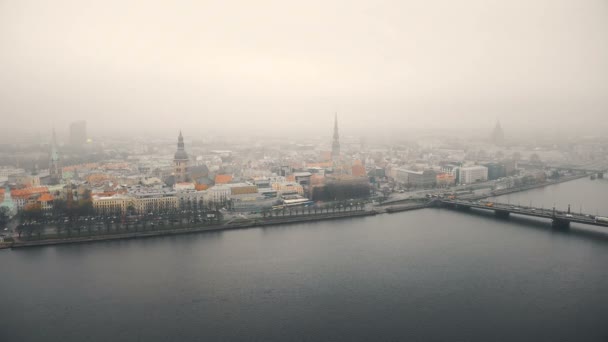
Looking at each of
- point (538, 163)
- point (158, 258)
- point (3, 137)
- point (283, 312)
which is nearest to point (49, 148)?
point (3, 137)

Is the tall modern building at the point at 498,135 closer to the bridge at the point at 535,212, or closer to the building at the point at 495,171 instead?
the building at the point at 495,171

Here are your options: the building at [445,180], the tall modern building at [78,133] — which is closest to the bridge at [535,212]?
the building at [445,180]

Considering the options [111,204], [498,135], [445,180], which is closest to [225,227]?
[111,204]

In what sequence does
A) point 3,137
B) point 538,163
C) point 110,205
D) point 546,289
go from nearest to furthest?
point 546,289
point 110,205
point 3,137
point 538,163

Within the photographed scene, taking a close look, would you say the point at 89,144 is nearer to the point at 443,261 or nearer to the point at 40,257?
the point at 40,257

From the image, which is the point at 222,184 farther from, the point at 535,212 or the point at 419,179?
the point at 535,212
